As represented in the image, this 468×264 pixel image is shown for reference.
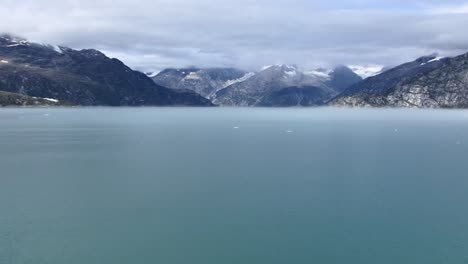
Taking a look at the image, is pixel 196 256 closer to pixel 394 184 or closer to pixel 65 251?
pixel 65 251

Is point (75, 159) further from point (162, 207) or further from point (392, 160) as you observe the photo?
point (392, 160)

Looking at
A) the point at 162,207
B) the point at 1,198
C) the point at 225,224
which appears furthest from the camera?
the point at 1,198

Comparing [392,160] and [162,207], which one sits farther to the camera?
[392,160]

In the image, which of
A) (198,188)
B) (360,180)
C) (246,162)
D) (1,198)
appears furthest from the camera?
(246,162)

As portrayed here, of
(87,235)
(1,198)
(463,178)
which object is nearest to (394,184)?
(463,178)

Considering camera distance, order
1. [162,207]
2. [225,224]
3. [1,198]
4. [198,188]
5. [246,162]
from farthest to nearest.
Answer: [246,162]
[198,188]
[1,198]
[162,207]
[225,224]

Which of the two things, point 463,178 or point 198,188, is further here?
point 463,178

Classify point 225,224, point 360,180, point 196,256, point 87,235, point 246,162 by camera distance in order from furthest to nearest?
point 246,162
point 360,180
point 225,224
point 87,235
point 196,256

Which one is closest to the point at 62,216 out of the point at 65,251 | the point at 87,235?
the point at 87,235
